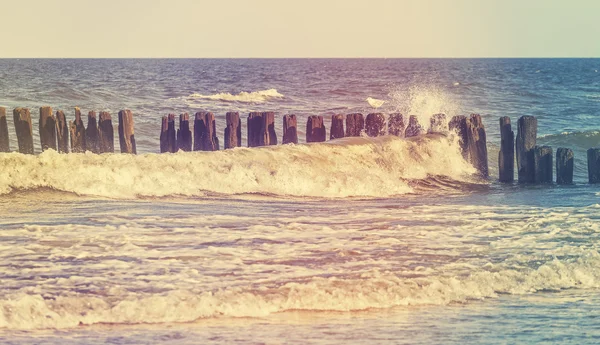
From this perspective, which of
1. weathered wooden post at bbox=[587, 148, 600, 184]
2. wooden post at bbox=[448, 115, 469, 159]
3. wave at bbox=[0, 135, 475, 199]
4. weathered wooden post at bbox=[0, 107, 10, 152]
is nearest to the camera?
wave at bbox=[0, 135, 475, 199]

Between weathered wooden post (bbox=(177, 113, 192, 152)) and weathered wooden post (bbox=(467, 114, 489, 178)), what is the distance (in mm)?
4738

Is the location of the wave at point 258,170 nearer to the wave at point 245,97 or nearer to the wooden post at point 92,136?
the wooden post at point 92,136

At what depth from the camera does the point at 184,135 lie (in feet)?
45.4

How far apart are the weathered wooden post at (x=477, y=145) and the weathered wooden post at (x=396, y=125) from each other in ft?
3.86

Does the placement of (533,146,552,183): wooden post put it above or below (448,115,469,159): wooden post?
below

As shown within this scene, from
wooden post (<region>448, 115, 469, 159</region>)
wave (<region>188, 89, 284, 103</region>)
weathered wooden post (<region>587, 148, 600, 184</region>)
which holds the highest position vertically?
wave (<region>188, 89, 284, 103</region>)

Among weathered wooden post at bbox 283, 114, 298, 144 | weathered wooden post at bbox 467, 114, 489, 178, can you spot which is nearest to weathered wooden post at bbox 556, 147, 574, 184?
weathered wooden post at bbox 467, 114, 489, 178

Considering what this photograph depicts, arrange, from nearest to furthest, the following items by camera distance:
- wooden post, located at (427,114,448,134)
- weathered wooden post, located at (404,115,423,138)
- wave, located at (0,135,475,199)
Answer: wave, located at (0,135,475,199)
weathered wooden post, located at (404,115,423,138)
wooden post, located at (427,114,448,134)

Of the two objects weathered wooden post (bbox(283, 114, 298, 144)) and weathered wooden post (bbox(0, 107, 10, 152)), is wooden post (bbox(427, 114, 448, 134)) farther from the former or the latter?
weathered wooden post (bbox(0, 107, 10, 152))

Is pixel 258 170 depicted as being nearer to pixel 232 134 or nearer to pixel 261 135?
pixel 261 135

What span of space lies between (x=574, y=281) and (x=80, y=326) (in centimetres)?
437

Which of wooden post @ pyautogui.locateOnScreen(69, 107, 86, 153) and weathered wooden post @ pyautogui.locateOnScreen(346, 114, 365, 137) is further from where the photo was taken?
weathered wooden post @ pyautogui.locateOnScreen(346, 114, 365, 137)

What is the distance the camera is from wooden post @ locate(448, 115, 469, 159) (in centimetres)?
1429

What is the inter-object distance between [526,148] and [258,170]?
15.1ft
